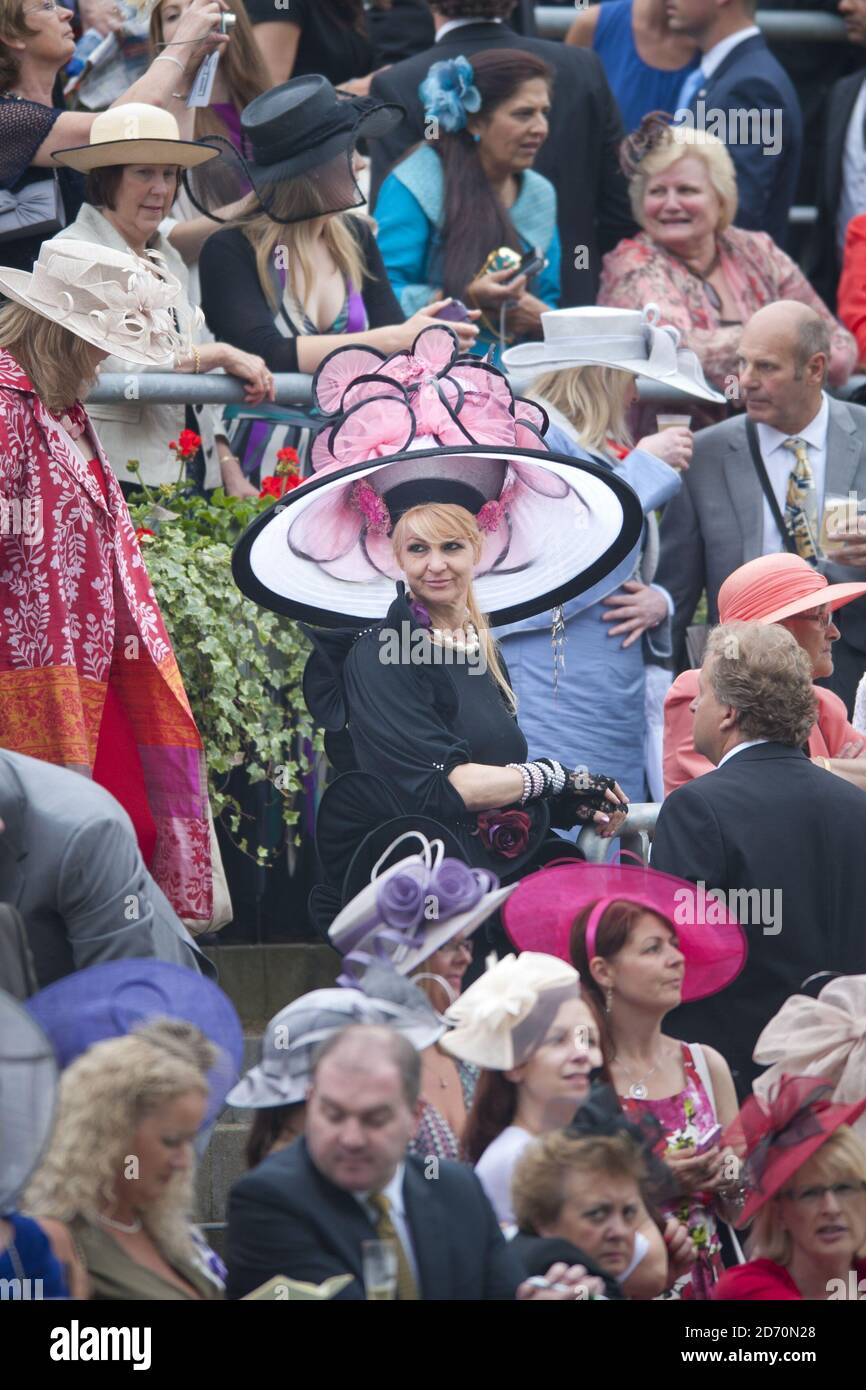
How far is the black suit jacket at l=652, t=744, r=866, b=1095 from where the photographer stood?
4254mm

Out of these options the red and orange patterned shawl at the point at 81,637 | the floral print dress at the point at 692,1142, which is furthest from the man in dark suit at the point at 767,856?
the red and orange patterned shawl at the point at 81,637

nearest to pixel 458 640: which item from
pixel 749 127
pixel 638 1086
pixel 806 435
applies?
pixel 638 1086

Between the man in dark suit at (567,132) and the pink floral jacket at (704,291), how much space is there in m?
0.12

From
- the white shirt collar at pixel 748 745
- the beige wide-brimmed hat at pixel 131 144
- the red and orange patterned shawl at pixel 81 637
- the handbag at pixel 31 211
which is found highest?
the beige wide-brimmed hat at pixel 131 144

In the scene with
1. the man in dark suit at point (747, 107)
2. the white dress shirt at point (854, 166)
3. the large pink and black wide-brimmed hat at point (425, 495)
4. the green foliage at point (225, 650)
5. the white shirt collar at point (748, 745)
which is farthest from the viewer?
the white dress shirt at point (854, 166)

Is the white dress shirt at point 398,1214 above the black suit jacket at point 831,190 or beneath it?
beneath

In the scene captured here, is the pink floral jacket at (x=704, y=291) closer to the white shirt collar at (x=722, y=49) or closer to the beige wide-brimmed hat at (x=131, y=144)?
the white shirt collar at (x=722, y=49)

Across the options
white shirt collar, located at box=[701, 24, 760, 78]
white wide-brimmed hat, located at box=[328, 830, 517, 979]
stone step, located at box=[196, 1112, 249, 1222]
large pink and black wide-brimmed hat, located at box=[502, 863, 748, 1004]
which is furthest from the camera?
white shirt collar, located at box=[701, 24, 760, 78]

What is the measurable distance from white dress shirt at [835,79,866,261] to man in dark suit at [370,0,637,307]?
1.00 meters

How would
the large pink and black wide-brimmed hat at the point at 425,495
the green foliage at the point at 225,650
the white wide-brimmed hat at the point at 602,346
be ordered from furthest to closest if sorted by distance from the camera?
the white wide-brimmed hat at the point at 602,346 → the green foliage at the point at 225,650 → the large pink and black wide-brimmed hat at the point at 425,495

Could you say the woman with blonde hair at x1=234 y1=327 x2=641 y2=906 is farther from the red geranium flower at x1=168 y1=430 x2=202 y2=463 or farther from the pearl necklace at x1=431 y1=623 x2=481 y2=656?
the red geranium flower at x1=168 y1=430 x2=202 y2=463

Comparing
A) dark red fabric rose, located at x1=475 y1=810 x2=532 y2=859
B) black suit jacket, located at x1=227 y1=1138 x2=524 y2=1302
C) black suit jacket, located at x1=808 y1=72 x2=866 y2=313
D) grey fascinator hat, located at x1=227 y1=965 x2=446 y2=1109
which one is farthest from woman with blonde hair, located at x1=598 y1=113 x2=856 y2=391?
black suit jacket, located at x1=227 y1=1138 x2=524 y2=1302

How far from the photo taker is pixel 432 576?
4.80 metres

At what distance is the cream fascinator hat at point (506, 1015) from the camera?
3.77 meters
